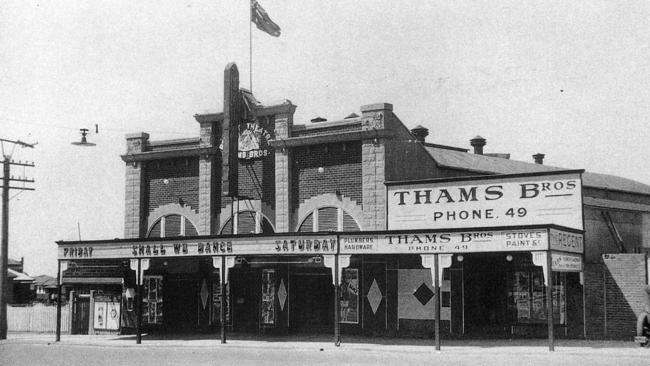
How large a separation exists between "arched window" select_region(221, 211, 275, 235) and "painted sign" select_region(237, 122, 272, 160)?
85.1 inches

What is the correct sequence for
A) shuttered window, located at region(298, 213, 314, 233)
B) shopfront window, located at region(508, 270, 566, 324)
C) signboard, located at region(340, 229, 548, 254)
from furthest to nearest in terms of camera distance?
shuttered window, located at region(298, 213, 314, 233)
shopfront window, located at region(508, 270, 566, 324)
signboard, located at region(340, 229, 548, 254)

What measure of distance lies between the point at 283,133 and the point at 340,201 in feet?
11.4

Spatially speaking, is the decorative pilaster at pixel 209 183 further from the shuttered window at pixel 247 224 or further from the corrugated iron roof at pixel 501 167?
the corrugated iron roof at pixel 501 167

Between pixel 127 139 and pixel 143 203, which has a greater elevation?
pixel 127 139

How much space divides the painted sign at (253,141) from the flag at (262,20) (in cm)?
366

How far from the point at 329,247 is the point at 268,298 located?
5344 mm

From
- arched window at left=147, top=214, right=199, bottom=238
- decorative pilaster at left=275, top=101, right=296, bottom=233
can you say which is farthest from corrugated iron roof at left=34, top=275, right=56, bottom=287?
decorative pilaster at left=275, top=101, right=296, bottom=233

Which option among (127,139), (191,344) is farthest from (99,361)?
(127,139)

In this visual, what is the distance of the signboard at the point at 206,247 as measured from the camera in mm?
23797

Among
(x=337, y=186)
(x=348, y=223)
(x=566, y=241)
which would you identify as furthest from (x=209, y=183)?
(x=566, y=241)

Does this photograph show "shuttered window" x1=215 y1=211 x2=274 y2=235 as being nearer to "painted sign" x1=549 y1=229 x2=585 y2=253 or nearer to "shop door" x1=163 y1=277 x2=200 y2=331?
"shop door" x1=163 y1=277 x2=200 y2=331

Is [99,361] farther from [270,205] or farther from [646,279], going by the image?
[646,279]

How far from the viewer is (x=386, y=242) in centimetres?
2275

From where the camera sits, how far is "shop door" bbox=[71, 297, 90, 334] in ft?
101
